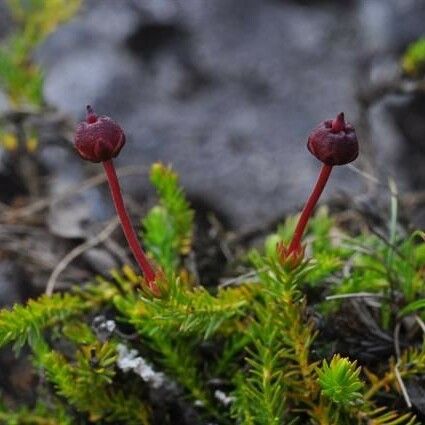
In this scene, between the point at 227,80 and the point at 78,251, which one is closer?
the point at 78,251

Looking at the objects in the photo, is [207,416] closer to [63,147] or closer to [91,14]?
[63,147]

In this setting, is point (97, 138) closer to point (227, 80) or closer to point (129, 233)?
point (129, 233)

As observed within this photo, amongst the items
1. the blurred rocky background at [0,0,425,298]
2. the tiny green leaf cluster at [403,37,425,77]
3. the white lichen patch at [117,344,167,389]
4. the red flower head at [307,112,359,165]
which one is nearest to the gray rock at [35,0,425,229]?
the blurred rocky background at [0,0,425,298]

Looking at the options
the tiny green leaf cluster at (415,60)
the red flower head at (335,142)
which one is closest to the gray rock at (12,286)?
the red flower head at (335,142)

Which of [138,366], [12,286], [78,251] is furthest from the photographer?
[12,286]

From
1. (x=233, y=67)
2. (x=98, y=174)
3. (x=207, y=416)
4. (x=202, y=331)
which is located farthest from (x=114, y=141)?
(x=233, y=67)

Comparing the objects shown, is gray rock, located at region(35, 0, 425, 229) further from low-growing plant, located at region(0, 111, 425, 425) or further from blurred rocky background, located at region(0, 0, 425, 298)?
low-growing plant, located at region(0, 111, 425, 425)

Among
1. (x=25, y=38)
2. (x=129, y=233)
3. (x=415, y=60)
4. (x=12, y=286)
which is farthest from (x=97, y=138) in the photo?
(x=25, y=38)
